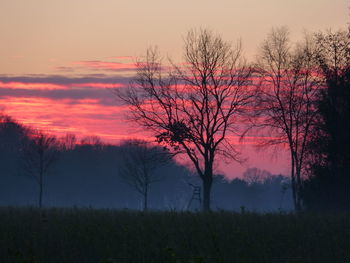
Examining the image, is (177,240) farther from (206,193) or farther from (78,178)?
(78,178)

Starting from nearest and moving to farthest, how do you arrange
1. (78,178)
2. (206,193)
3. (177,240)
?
(177,240)
(206,193)
(78,178)

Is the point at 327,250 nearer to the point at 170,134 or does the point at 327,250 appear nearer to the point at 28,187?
the point at 170,134

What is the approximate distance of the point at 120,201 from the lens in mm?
115125

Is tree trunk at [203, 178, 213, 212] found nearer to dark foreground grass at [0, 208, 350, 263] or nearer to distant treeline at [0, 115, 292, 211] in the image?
→ dark foreground grass at [0, 208, 350, 263]

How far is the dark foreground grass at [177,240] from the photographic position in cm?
1313

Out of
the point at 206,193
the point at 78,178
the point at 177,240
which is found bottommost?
the point at 177,240

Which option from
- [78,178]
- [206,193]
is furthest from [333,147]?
[78,178]

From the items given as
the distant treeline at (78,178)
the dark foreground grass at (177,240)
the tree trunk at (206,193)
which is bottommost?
the dark foreground grass at (177,240)

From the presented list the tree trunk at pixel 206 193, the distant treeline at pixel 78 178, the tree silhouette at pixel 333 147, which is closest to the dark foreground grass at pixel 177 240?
the tree silhouette at pixel 333 147

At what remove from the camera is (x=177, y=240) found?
50.2 ft

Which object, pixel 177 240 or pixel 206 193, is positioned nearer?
pixel 177 240

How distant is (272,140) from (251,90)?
18.1ft

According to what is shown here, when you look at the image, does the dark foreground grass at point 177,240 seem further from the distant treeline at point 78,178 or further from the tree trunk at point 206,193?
the distant treeline at point 78,178

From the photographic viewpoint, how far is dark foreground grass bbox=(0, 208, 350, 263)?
1313 centimetres
